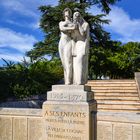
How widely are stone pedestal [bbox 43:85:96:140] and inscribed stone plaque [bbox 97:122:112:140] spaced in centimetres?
16

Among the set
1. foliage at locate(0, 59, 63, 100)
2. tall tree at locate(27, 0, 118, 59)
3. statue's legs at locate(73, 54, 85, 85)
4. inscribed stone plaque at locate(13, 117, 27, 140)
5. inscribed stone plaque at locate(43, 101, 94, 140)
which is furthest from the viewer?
tall tree at locate(27, 0, 118, 59)

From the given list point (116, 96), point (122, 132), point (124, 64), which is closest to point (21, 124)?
point (122, 132)

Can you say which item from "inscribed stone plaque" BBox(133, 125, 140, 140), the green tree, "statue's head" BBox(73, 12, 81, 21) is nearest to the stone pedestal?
"inscribed stone plaque" BBox(133, 125, 140, 140)

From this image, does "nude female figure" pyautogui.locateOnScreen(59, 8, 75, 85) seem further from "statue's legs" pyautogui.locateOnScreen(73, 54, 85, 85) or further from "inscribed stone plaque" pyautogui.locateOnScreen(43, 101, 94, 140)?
"inscribed stone plaque" pyautogui.locateOnScreen(43, 101, 94, 140)

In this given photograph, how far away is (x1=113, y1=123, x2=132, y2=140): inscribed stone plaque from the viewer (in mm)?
6258

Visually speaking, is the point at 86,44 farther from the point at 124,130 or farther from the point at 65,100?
the point at 124,130

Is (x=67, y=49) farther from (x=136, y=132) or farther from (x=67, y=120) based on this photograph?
(x=136, y=132)

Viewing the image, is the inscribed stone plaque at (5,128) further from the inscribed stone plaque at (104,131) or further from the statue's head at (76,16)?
the statue's head at (76,16)

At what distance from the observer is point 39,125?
24.0 feet

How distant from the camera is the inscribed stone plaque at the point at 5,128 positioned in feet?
25.2

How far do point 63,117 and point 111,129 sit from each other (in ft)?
3.39

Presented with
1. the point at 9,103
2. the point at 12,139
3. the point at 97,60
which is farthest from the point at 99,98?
the point at 97,60

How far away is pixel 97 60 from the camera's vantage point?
24.2 m

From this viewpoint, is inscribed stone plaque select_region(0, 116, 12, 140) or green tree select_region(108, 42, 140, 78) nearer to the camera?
inscribed stone plaque select_region(0, 116, 12, 140)
